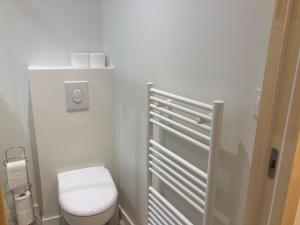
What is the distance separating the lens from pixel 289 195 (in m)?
0.80

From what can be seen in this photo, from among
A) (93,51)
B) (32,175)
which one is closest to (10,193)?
(32,175)

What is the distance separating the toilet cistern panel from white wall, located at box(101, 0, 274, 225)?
1.31 ft

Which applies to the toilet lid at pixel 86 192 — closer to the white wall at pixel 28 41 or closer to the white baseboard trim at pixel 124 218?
the white baseboard trim at pixel 124 218

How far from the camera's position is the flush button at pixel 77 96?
2059 millimetres

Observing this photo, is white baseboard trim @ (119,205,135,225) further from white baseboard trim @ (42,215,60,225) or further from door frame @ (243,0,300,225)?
door frame @ (243,0,300,225)

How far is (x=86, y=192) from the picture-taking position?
182cm

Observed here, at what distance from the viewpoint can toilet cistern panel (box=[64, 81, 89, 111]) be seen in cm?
204

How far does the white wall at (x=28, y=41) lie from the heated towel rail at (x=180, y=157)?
44.6 inches

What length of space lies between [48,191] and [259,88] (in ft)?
6.48

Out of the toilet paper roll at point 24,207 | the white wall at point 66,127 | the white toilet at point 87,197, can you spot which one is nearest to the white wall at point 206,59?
the white toilet at point 87,197

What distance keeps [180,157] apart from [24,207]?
152 cm

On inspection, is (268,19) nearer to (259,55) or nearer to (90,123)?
(259,55)

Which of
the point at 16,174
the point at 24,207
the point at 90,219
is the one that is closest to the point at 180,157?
the point at 90,219

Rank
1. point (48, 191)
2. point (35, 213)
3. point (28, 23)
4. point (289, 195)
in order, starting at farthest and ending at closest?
point (35, 213) → point (48, 191) → point (28, 23) → point (289, 195)
